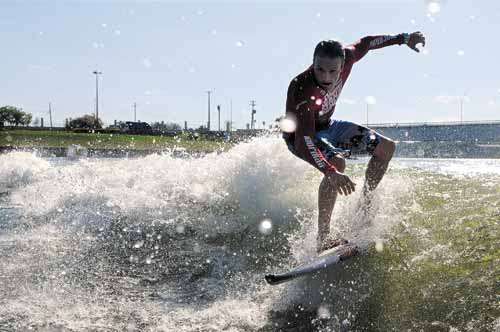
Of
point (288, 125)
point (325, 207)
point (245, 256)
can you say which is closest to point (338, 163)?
point (325, 207)

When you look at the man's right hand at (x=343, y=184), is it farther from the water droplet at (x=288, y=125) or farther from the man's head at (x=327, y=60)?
the man's head at (x=327, y=60)

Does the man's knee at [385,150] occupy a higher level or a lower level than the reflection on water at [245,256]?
higher

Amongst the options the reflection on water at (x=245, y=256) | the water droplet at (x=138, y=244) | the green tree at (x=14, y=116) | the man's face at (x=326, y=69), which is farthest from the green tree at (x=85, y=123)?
the man's face at (x=326, y=69)

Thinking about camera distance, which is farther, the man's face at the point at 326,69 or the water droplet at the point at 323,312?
the man's face at the point at 326,69

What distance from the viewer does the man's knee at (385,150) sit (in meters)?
5.60

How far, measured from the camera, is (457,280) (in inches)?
153

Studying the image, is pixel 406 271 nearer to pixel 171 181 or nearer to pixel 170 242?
pixel 170 242

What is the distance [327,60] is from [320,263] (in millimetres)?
2020

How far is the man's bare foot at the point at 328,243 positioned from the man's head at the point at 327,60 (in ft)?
5.36

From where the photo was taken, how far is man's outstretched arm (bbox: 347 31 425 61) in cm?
631

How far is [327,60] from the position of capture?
5012mm

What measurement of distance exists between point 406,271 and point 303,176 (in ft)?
13.9

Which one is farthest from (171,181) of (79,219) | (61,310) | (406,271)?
(406,271)

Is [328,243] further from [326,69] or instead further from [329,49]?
[329,49]
